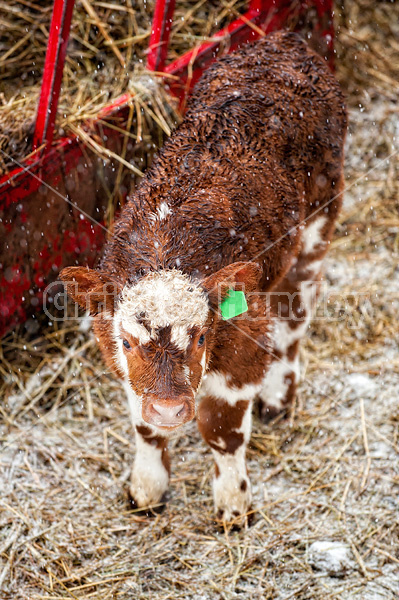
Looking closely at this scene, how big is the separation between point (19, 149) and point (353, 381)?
290 cm

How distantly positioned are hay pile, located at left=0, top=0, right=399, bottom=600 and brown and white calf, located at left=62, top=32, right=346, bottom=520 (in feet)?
0.87

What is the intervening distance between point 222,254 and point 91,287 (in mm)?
689

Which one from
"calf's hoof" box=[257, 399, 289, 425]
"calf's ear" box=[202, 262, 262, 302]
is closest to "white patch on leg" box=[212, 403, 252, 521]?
"calf's hoof" box=[257, 399, 289, 425]

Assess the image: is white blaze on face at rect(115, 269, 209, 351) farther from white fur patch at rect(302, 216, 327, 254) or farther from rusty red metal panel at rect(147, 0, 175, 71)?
rusty red metal panel at rect(147, 0, 175, 71)

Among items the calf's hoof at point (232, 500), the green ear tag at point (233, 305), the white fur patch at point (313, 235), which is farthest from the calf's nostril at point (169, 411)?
the white fur patch at point (313, 235)

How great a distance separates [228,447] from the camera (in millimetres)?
4191

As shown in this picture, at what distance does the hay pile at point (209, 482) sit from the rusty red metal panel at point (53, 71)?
60.1 inches

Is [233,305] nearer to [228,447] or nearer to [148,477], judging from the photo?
[228,447]

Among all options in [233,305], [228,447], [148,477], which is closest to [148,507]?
[148,477]

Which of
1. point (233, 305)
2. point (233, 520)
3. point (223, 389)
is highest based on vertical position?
point (233, 305)

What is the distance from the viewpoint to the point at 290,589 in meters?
3.99

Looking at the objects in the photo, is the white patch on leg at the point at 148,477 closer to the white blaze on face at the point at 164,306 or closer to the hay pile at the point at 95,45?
the white blaze on face at the point at 164,306

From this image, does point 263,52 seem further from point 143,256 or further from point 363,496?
point 363,496

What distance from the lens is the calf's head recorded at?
3.27m
